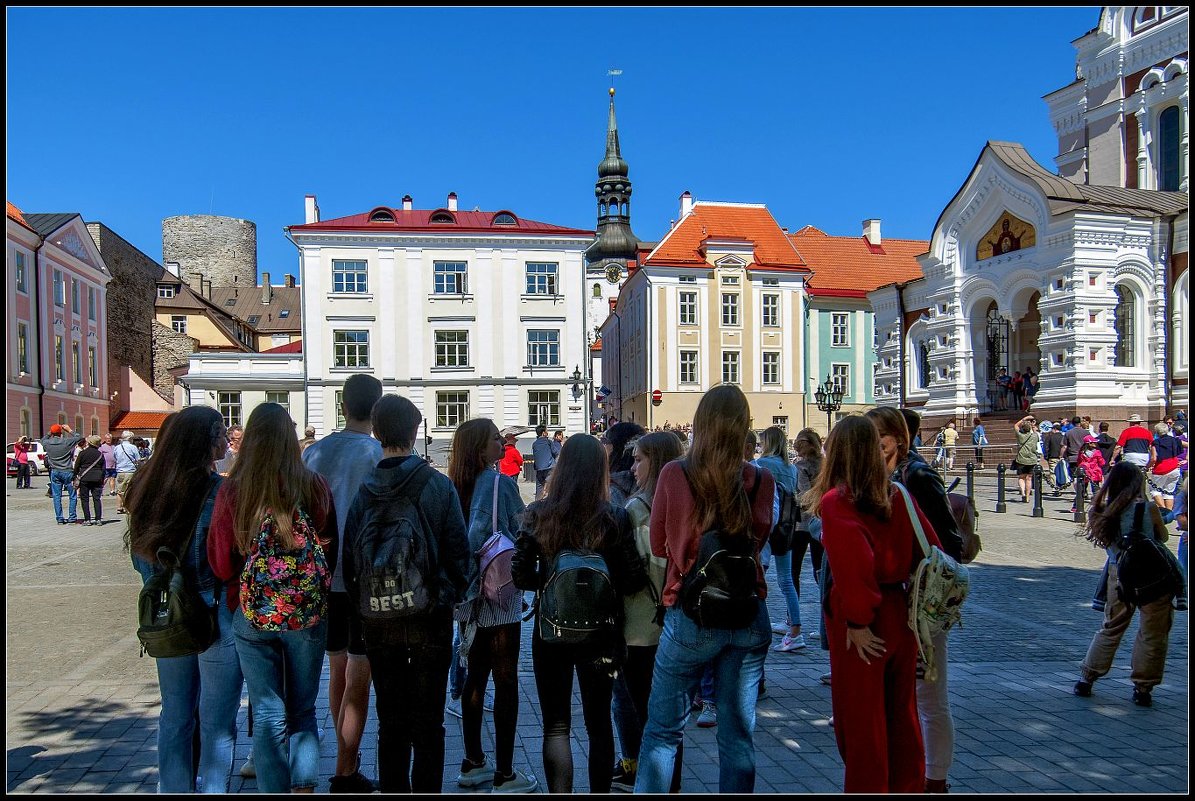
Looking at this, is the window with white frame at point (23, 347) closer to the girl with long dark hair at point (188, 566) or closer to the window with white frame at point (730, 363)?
the window with white frame at point (730, 363)

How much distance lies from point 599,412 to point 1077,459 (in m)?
61.6

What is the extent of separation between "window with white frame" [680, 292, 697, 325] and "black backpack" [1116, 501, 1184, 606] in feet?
146

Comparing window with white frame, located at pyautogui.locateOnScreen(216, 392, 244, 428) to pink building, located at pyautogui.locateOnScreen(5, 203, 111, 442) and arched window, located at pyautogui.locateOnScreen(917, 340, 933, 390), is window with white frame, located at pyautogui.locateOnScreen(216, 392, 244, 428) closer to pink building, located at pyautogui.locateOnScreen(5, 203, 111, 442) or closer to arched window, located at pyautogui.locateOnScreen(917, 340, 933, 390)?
pink building, located at pyautogui.locateOnScreen(5, 203, 111, 442)

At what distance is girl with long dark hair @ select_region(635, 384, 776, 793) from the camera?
3.66 meters

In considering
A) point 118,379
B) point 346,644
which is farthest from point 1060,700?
point 118,379

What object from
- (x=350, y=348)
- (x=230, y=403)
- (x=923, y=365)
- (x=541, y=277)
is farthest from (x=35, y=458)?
(x=923, y=365)

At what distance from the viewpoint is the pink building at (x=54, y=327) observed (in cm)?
4221

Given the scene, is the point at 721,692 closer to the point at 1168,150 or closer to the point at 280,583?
the point at 280,583

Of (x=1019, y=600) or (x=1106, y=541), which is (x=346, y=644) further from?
(x=1019, y=600)

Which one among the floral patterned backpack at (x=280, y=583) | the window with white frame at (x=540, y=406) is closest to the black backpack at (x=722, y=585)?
the floral patterned backpack at (x=280, y=583)

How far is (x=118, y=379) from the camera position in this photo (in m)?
59.1

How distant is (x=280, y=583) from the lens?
144 inches

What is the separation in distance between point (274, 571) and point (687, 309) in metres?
47.0

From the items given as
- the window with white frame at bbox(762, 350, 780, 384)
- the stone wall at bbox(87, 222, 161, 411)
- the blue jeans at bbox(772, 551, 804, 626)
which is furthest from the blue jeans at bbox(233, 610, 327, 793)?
the stone wall at bbox(87, 222, 161, 411)
